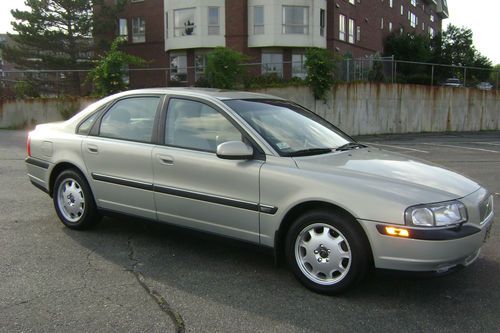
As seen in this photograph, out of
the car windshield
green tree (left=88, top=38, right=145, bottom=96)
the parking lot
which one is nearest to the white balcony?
green tree (left=88, top=38, right=145, bottom=96)

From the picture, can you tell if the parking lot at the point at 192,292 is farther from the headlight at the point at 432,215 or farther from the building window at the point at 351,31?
the building window at the point at 351,31

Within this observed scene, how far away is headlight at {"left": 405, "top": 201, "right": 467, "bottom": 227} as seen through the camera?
347cm

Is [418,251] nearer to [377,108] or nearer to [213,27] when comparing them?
[377,108]

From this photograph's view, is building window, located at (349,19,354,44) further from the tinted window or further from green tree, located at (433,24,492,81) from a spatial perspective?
the tinted window

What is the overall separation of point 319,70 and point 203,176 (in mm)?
16051

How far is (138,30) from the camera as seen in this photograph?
128ft

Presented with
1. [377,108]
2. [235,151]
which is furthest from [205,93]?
[377,108]

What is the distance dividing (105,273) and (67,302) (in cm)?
61

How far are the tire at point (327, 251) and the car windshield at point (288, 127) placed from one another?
2.11ft

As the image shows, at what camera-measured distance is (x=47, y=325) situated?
3.35m

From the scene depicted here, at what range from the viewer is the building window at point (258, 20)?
34344mm

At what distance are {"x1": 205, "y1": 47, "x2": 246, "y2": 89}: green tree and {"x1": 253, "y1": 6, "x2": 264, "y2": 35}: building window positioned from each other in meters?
15.5

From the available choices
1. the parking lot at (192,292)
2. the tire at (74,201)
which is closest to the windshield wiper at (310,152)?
the parking lot at (192,292)

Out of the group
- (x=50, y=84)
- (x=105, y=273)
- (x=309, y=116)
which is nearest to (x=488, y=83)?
(x=50, y=84)
